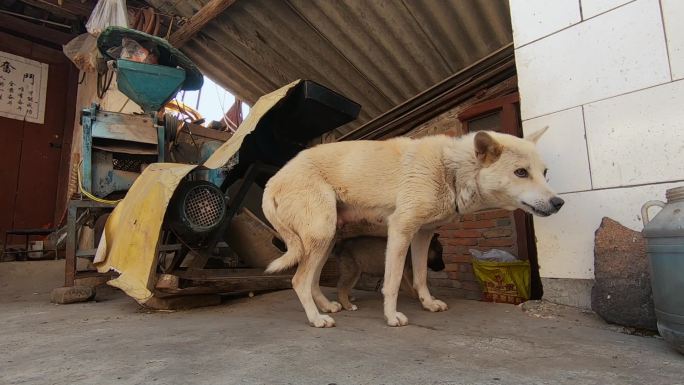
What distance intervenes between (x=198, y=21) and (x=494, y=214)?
430 cm

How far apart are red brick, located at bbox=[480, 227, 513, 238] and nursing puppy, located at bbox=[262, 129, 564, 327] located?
1.33 m

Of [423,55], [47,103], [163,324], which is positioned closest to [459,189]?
[163,324]

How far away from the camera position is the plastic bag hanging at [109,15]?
4871 mm

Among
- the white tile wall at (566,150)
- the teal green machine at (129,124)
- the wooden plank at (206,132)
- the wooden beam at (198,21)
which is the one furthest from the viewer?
the wooden plank at (206,132)

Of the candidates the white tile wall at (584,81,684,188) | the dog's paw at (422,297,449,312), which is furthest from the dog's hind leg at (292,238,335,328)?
the white tile wall at (584,81,684,188)

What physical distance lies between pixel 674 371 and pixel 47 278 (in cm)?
621

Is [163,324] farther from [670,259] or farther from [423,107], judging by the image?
[423,107]

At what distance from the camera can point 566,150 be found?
2.63m

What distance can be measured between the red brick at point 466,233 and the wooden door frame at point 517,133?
1.55 feet

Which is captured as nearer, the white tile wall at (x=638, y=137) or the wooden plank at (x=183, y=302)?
the white tile wall at (x=638, y=137)

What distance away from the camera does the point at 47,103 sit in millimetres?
7273

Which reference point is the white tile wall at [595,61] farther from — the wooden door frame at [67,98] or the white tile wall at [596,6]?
the wooden door frame at [67,98]

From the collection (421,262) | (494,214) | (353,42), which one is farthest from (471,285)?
(353,42)

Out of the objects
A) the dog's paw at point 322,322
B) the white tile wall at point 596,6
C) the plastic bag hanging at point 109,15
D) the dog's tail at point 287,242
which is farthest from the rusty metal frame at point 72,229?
the white tile wall at point 596,6
